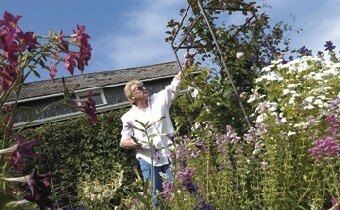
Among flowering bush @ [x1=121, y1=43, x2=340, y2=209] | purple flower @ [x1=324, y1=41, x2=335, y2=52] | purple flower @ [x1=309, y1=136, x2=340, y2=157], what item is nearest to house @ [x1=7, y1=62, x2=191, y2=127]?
purple flower @ [x1=324, y1=41, x2=335, y2=52]

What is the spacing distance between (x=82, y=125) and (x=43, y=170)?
124 centimetres

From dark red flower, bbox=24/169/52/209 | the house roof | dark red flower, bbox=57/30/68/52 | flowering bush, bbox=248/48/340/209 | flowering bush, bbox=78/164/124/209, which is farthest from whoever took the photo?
the house roof

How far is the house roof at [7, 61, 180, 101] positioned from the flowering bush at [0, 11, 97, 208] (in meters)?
21.4

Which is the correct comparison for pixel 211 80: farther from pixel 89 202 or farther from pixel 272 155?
pixel 89 202

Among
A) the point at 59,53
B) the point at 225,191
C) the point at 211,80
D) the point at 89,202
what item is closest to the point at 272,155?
the point at 225,191

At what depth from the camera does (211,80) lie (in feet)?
18.5

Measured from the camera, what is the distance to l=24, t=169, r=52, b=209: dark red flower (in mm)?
1068

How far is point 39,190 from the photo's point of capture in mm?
1082

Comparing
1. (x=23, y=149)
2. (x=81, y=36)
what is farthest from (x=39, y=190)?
(x=81, y=36)

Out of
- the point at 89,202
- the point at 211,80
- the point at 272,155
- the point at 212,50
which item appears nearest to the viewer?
the point at 89,202

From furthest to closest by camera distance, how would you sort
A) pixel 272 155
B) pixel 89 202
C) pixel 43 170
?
pixel 43 170 < pixel 272 155 < pixel 89 202

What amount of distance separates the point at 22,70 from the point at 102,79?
23786mm

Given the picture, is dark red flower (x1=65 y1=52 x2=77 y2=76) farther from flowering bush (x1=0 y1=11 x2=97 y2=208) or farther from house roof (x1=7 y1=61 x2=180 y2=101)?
house roof (x1=7 y1=61 x2=180 y2=101)

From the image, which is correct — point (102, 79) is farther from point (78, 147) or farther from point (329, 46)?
point (329, 46)
